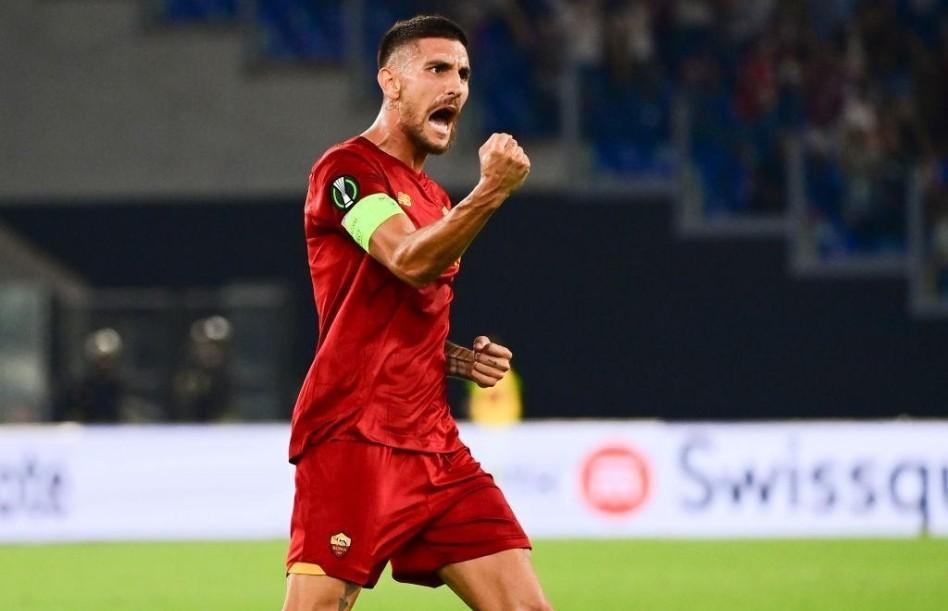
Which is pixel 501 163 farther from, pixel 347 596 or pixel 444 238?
pixel 347 596

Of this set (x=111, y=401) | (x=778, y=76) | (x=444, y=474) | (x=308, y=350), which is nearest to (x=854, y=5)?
(x=778, y=76)

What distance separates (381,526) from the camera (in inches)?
169

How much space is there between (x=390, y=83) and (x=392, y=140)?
14 cm

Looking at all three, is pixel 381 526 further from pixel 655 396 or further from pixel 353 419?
pixel 655 396

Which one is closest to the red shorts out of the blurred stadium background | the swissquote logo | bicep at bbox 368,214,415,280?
bicep at bbox 368,214,415,280

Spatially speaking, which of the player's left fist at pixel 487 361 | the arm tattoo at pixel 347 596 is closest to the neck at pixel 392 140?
the player's left fist at pixel 487 361

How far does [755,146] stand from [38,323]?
6.61 meters

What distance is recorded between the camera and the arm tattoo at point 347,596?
4234 mm

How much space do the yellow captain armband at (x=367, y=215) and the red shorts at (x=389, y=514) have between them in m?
0.51

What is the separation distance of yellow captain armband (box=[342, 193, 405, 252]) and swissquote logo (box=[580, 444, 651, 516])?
27.8 ft

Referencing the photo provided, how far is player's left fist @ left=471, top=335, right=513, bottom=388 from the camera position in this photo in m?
4.57

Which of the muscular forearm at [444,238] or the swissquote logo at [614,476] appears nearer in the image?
the muscular forearm at [444,238]

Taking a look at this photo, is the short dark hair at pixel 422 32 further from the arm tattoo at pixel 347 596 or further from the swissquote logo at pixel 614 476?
the swissquote logo at pixel 614 476

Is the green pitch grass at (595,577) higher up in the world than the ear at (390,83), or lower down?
lower down
